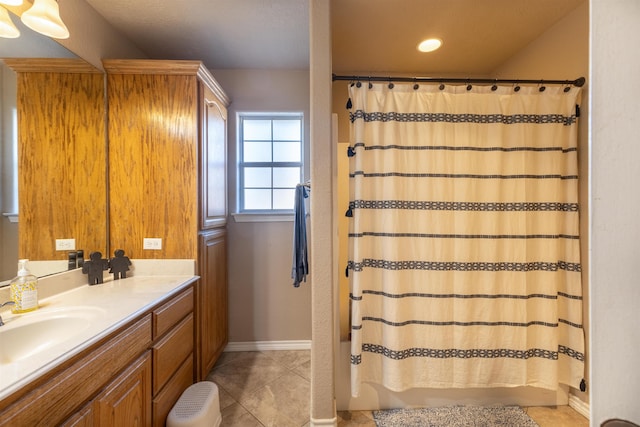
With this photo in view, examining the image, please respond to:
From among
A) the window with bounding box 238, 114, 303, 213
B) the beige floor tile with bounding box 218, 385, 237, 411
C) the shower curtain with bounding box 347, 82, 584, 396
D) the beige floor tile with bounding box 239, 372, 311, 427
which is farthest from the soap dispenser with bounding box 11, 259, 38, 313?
the shower curtain with bounding box 347, 82, 584, 396

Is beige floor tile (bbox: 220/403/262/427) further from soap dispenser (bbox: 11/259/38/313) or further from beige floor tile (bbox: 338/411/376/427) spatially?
soap dispenser (bbox: 11/259/38/313)

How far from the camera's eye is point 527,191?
153 centimetres

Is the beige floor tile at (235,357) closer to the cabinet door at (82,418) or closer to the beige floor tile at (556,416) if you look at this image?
the cabinet door at (82,418)

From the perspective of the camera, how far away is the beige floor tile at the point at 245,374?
1.86 meters

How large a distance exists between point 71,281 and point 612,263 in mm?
2270

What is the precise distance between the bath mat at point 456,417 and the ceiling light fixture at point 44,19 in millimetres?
2722

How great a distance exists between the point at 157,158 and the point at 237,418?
182 centimetres

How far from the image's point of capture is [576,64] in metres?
1.58

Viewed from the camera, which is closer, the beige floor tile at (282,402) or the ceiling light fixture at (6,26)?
the ceiling light fixture at (6,26)

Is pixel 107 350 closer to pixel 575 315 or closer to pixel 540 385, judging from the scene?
pixel 540 385

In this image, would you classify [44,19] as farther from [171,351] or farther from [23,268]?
[171,351]

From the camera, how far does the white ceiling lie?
160 centimetres

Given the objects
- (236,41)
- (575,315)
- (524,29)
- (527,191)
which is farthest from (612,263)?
(236,41)

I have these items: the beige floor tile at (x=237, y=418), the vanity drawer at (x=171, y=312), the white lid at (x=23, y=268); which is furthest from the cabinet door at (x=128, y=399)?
the white lid at (x=23, y=268)
